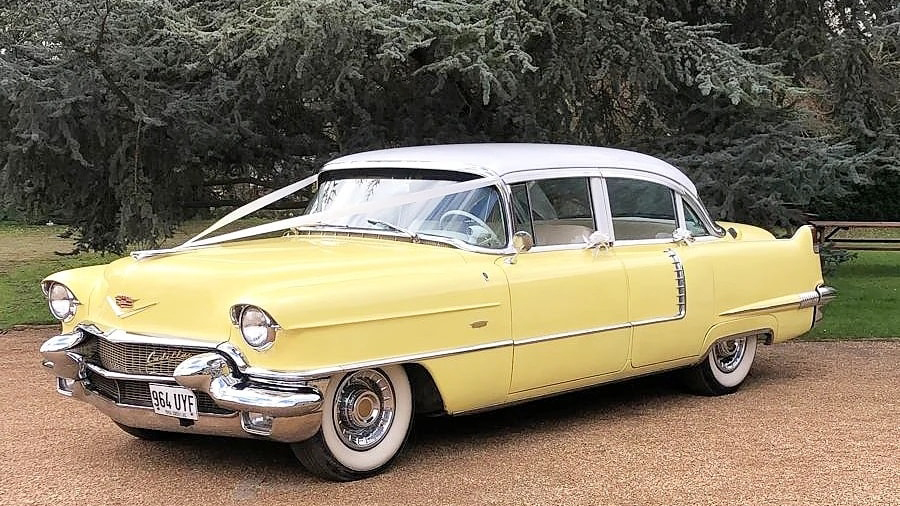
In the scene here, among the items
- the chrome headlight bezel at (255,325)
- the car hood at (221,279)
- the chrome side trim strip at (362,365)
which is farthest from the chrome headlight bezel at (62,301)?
the chrome side trim strip at (362,365)

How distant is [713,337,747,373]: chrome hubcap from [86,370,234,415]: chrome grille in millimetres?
3772

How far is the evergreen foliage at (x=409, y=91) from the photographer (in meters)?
8.95

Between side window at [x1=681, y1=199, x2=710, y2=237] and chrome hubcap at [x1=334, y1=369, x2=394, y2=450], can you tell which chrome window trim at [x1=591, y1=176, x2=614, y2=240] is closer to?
side window at [x1=681, y1=199, x2=710, y2=237]

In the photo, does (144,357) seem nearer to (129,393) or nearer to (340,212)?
(129,393)

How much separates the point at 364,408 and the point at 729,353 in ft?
10.8

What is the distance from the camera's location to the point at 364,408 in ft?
16.9

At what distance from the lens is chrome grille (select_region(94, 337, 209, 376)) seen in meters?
4.96

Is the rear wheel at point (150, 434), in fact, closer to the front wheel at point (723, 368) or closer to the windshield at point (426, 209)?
the windshield at point (426, 209)

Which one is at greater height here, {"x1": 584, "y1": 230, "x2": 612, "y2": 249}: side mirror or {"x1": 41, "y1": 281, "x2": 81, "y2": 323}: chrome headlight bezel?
{"x1": 584, "y1": 230, "x2": 612, "y2": 249}: side mirror

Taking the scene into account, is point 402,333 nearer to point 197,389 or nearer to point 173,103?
point 197,389

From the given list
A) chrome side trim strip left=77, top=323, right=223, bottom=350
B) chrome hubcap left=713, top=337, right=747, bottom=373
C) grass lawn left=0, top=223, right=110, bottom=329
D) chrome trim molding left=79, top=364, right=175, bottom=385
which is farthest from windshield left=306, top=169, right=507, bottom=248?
grass lawn left=0, top=223, right=110, bottom=329

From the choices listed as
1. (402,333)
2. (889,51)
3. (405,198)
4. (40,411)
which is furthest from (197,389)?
(889,51)

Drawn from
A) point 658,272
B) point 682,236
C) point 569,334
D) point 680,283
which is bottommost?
point 569,334

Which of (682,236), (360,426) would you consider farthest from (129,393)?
(682,236)
